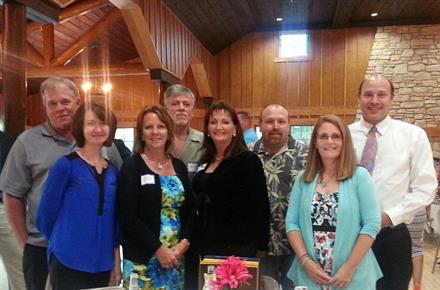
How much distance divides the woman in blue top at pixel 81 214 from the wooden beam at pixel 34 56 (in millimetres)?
6656

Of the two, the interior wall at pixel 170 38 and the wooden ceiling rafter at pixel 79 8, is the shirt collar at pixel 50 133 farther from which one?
the wooden ceiling rafter at pixel 79 8

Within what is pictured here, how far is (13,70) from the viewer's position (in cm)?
334

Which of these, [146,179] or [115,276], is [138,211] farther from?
[115,276]

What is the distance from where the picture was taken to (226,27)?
8.38 m

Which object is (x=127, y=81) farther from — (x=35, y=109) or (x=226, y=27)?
(x=226, y=27)

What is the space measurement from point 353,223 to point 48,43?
6941 millimetres

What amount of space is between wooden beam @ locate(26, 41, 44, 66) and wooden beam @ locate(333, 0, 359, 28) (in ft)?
19.2

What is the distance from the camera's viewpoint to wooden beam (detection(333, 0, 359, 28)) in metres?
7.57

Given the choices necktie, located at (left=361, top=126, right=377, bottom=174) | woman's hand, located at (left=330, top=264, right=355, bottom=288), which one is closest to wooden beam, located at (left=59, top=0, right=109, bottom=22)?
necktie, located at (left=361, top=126, right=377, bottom=174)

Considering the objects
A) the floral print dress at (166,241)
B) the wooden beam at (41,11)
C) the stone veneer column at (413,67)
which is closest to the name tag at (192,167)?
the floral print dress at (166,241)

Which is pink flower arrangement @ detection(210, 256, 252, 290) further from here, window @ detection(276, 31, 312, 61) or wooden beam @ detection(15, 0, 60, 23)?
window @ detection(276, 31, 312, 61)

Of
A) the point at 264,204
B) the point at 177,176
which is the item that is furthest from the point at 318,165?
the point at 177,176

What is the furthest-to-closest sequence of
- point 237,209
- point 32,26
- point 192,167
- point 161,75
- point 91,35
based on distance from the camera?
point 91,35
point 32,26
point 161,75
point 192,167
point 237,209

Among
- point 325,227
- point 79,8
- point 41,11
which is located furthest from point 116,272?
point 79,8
